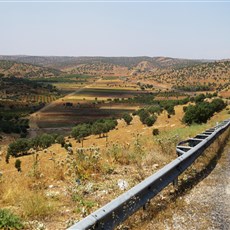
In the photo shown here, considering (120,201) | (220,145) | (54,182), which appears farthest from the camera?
(220,145)

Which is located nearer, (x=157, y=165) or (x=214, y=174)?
(x=214, y=174)

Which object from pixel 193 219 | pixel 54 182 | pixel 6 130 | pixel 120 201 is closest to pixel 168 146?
pixel 54 182

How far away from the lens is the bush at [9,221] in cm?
455

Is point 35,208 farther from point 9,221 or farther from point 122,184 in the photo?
point 122,184

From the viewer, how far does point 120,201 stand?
4.70m

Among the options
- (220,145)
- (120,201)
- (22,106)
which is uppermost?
(120,201)

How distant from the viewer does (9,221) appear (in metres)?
4.62

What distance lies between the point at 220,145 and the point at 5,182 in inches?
299

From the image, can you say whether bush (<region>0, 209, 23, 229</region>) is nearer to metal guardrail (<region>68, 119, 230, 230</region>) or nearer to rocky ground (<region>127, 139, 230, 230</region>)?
metal guardrail (<region>68, 119, 230, 230</region>)

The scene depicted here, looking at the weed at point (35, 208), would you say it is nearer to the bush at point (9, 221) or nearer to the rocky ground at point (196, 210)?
the bush at point (9, 221)

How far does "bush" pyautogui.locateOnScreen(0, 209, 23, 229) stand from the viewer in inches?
179

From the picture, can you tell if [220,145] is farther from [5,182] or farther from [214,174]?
[5,182]

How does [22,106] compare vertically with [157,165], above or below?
below

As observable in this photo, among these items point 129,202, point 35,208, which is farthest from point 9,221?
point 129,202
